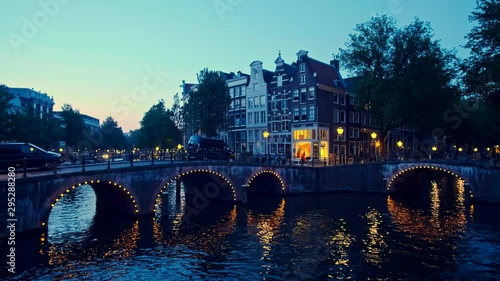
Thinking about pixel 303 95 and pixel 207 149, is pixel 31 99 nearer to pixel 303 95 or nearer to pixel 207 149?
pixel 303 95

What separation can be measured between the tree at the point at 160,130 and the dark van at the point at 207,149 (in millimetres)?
37172

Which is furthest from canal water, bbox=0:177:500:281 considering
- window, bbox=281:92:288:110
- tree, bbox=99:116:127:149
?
tree, bbox=99:116:127:149

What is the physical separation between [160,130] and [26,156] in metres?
55.3

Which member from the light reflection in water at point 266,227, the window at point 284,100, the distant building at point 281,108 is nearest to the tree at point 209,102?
the distant building at point 281,108

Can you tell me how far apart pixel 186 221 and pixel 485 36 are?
104 feet

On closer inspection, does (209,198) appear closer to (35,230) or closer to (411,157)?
(35,230)

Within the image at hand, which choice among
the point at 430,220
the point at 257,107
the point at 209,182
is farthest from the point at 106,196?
the point at 257,107

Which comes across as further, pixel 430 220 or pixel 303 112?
pixel 303 112

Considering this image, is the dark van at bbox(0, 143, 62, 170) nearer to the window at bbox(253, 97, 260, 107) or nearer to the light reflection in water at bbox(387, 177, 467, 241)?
the light reflection in water at bbox(387, 177, 467, 241)

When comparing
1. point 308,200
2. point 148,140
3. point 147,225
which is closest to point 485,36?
point 308,200

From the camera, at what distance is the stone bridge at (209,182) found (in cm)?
2322

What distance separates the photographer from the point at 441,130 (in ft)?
186

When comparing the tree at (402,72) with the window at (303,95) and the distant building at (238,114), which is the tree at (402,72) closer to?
the window at (303,95)

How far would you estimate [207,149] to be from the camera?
41.2 meters
